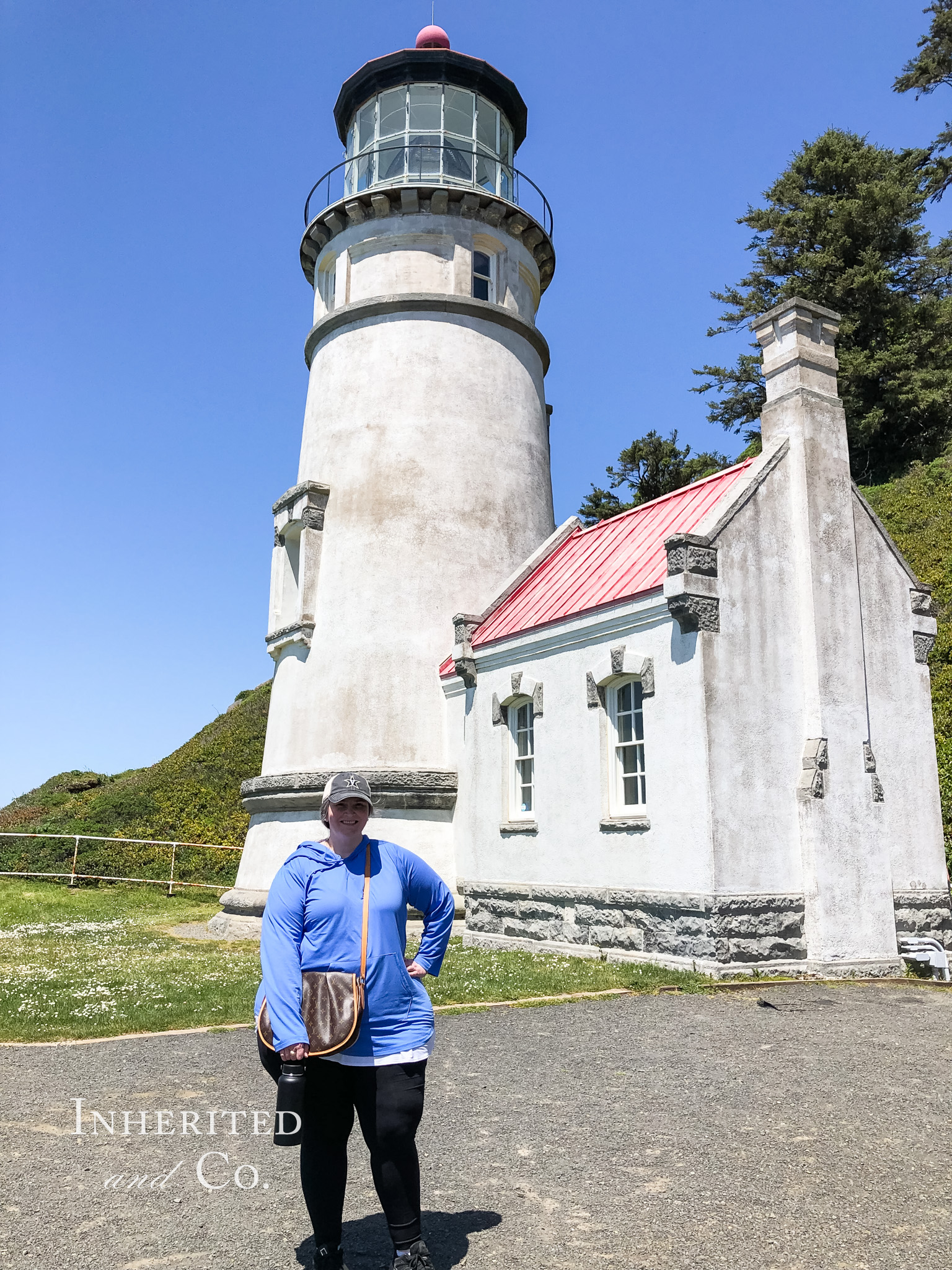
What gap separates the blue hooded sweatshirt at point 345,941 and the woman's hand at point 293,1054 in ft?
0.47

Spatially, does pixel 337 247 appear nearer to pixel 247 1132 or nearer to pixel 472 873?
pixel 472 873

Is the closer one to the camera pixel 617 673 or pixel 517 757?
pixel 617 673

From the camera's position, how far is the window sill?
1247 cm

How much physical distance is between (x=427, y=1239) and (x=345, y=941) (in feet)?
4.90

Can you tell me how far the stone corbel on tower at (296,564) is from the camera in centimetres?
1827

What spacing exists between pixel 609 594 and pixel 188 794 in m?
20.5

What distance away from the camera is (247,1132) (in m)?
6.04

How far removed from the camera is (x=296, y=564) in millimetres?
19422

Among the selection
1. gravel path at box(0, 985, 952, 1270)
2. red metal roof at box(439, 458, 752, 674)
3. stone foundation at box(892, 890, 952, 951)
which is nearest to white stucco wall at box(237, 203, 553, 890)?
red metal roof at box(439, 458, 752, 674)

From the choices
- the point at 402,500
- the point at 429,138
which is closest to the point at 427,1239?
the point at 402,500

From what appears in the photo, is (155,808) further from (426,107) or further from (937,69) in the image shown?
(937,69)

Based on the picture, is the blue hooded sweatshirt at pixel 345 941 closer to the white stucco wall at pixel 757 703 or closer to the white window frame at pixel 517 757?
the white stucco wall at pixel 757 703

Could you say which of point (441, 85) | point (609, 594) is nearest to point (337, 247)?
point (441, 85)

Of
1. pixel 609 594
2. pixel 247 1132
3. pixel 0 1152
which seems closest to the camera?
pixel 0 1152
